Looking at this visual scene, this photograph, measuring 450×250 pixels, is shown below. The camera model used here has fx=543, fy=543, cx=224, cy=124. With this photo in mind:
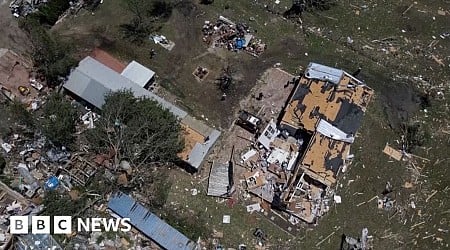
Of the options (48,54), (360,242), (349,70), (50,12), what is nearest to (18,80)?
(48,54)

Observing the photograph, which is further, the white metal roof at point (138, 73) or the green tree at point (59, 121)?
the white metal roof at point (138, 73)

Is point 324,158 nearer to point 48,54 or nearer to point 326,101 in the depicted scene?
point 326,101

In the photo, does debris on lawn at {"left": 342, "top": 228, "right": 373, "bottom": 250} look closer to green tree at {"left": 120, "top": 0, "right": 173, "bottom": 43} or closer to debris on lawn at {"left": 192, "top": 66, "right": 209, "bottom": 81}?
debris on lawn at {"left": 192, "top": 66, "right": 209, "bottom": 81}

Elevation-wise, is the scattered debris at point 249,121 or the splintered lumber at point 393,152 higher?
the splintered lumber at point 393,152

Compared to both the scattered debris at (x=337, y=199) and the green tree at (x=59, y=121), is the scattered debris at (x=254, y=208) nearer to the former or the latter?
the scattered debris at (x=337, y=199)

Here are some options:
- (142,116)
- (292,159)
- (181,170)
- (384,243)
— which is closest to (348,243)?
(384,243)

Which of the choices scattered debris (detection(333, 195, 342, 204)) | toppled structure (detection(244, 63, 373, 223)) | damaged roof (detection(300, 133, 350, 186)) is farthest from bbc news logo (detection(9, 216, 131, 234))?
scattered debris (detection(333, 195, 342, 204))

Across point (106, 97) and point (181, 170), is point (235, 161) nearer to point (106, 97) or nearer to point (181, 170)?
point (181, 170)

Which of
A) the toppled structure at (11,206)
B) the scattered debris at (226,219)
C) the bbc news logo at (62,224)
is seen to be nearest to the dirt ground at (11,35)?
the toppled structure at (11,206)
